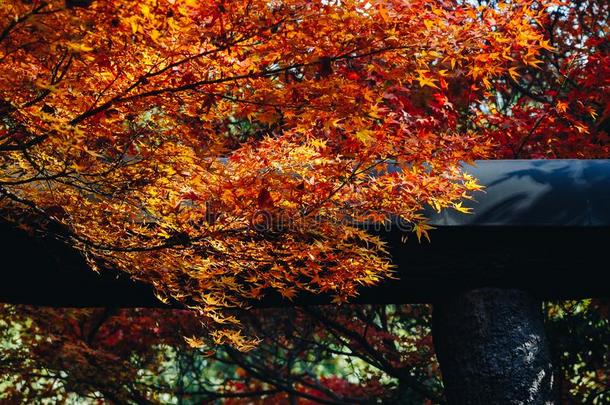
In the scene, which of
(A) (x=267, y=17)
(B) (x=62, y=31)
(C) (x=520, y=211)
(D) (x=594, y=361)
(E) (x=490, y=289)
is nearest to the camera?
(B) (x=62, y=31)

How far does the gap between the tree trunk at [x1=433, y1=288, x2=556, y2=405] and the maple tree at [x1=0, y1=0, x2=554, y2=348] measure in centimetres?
107

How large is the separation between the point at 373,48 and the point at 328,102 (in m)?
0.35

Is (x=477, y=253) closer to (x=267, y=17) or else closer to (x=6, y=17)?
(x=267, y=17)

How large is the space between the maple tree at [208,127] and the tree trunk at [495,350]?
107 centimetres

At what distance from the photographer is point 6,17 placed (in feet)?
10.1

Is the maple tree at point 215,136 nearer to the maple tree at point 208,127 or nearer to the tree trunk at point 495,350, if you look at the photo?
the maple tree at point 208,127

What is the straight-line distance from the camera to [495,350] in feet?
17.1

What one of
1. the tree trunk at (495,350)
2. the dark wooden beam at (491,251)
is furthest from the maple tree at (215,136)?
the tree trunk at (495,350)

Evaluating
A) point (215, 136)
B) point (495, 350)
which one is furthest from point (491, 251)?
point (215, 136)

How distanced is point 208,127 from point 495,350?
2.53m

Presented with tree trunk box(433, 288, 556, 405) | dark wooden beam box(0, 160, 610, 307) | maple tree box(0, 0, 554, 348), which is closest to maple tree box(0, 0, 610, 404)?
maple tree box(0, 0, 554, 348)

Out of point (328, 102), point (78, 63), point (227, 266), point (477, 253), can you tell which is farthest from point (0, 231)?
point (477, 253)

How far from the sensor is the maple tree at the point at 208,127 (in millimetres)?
A: 3309

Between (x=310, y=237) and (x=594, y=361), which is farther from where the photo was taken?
(x=594, y=361)
